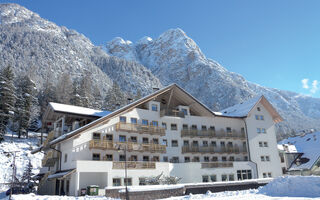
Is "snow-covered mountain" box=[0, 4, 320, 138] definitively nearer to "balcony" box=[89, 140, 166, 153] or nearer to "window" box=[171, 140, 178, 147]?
"window" box=[171, 140, 178, 147]

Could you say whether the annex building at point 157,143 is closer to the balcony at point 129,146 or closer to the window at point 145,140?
the balcony at point 129,146

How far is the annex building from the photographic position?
2964cm

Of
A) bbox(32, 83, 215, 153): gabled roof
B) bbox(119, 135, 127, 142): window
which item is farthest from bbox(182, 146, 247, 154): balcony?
bbox(119, 135, 127, 142): window

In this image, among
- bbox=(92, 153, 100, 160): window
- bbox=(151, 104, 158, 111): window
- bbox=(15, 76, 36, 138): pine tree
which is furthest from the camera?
bbox=(15, 76, 36, 138): pine tree

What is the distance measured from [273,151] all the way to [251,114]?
7.11 metres

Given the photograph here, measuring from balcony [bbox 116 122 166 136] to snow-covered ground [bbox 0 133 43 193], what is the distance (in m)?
23.6

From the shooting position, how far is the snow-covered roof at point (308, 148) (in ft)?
173

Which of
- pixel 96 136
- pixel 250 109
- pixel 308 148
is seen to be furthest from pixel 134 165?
pixel 308 148

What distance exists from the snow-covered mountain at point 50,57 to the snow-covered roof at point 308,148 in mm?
96711

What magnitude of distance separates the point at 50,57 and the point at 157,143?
12756cm

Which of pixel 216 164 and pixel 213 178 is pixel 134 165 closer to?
pixel 213 178

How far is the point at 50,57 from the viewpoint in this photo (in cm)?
14550

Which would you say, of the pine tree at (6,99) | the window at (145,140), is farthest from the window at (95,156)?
the pine tree at (6,99)

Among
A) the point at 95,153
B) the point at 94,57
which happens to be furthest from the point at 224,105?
the point at 95,153
